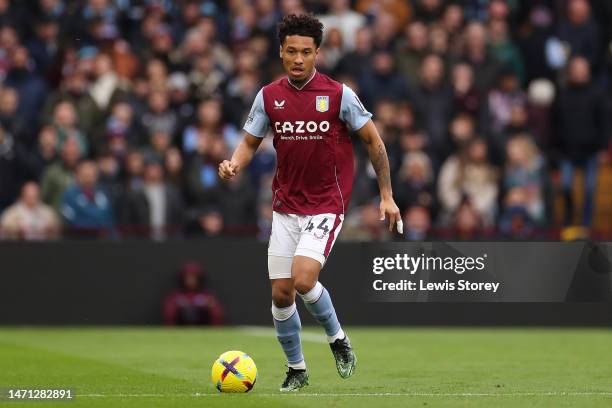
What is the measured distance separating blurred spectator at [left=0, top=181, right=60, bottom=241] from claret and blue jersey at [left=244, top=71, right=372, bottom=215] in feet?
28.0

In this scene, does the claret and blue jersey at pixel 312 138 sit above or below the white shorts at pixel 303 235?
above

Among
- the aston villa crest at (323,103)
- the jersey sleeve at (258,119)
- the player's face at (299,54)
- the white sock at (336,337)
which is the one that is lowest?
the white sock at (336,337)

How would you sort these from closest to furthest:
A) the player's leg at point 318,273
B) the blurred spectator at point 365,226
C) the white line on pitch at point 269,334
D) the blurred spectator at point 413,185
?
the player's leg at point 318,273
the white line on pitch at point 269,334
the blurred spectator at point 365,226
the blurred spectator at point 413,185

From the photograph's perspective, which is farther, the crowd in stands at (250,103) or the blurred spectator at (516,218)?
the crowd in stands at (250,103)

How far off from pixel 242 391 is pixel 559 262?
2.86m

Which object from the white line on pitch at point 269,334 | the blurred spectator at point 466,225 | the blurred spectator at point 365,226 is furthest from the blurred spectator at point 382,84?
the white line on pitch at point 269,334

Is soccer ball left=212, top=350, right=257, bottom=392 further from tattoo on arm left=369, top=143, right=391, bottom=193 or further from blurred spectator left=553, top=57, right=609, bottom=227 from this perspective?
blurred spectator left=553, top=57, right=609, bottom=227

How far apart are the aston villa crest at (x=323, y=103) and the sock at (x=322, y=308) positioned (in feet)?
4.11

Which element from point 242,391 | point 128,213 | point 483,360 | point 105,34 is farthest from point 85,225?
point 242,391

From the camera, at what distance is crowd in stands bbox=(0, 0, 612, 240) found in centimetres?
1894

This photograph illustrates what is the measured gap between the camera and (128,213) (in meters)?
18.9

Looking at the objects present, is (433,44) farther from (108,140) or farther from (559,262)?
(559,262)

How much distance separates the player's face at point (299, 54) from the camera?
1038cm

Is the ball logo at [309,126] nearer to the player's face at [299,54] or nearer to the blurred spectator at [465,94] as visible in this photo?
the player's face at [299,54]
